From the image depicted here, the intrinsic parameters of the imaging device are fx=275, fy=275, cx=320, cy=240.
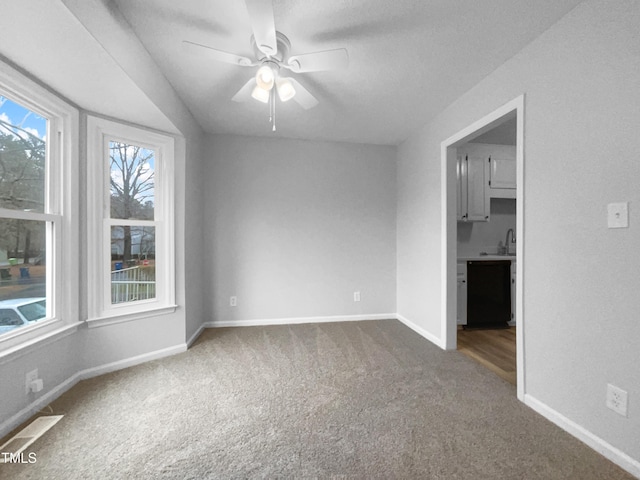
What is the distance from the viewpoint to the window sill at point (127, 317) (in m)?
2.23

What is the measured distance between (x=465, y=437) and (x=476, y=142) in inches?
133

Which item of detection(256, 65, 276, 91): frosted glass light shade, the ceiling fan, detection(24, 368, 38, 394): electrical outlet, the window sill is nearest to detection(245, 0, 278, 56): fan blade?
the ceiling fan

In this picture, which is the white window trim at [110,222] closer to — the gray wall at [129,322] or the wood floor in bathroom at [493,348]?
the gray wall at [129,322]

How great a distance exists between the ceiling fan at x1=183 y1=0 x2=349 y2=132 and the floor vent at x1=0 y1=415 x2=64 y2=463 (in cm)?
→ 235

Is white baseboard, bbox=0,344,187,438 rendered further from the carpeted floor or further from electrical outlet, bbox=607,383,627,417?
electrical outlet, bbox=607,383,627,417

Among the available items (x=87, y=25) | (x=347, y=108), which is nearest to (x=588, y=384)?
(x=347, y=108)

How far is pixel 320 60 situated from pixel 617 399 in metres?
2.44

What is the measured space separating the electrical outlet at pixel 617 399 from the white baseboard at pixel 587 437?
20 centimetres

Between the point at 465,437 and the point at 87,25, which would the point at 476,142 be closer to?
the point at 465,437

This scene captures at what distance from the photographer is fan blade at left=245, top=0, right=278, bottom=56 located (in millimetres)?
1246

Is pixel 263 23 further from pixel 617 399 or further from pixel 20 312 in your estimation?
pixel 617 399

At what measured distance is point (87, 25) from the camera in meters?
1.36

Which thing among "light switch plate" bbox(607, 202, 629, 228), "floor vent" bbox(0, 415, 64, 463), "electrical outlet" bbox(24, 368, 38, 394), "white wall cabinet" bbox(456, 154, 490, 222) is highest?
"white wall cabinet" bbox(456, 154, 490, 222)

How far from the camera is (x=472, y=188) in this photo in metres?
3.58
